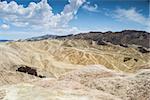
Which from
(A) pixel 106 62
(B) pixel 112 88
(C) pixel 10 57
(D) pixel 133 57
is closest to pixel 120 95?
(B) pixel 112 88

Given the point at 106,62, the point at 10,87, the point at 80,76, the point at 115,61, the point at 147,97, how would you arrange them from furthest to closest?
the point at 115,61 < the point at 106,62 < the point at 80,76 < the point at 10,87 < the point at 147,97

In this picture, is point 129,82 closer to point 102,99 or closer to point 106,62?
point 102,99

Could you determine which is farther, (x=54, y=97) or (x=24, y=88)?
(x=24, y=88)

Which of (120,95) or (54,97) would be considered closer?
(54,97)

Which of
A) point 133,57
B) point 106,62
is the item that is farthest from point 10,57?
point 133,57

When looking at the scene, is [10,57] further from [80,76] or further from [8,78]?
[80,76]

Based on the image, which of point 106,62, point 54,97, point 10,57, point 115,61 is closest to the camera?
point 54,97

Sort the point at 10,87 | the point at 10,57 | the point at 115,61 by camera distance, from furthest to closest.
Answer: the point at 115,61 → the point at 10,57 → the point at 10,87

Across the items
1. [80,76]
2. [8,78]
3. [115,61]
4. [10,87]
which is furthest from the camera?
[115,61]

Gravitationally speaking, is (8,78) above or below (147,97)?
below
